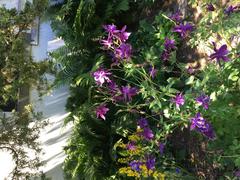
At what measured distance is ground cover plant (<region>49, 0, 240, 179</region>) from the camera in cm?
276

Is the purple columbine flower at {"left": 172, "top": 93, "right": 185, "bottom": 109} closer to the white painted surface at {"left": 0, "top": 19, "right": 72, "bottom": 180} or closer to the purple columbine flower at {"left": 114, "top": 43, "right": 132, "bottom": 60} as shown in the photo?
the purple columbine flower at {"left": 114, "top": 43, "right": 132, "bottom": 60}

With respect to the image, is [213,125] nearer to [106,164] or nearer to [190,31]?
[190,31]

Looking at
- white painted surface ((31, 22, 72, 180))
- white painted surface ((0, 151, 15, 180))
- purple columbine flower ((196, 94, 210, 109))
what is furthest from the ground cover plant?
white painted surface ((0, 151, 15, 180))

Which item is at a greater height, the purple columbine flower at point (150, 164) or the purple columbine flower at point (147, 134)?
the purple columbine flower at point (147, 134)

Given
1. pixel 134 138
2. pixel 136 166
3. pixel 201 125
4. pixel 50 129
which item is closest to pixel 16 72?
pixel 50 129

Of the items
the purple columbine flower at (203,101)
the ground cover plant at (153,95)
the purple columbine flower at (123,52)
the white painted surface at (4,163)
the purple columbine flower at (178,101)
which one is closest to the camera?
the purple columbine flower at (203,101)

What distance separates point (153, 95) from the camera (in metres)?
2.79

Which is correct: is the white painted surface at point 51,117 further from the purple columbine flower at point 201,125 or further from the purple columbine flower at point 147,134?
the purple columbine flower at point 201,125

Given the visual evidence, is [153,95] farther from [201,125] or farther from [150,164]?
[150,164]

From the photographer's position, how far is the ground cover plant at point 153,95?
2.76 meters

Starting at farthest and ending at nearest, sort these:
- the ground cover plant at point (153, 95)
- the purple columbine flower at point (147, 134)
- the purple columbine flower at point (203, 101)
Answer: the purple columbine flower at point (147, 134), the ground cover plant at point (153, 95), the purple columbine flower at point (203, 101)

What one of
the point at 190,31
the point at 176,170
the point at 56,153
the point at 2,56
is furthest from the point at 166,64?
the point at 56,153

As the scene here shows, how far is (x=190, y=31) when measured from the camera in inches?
128

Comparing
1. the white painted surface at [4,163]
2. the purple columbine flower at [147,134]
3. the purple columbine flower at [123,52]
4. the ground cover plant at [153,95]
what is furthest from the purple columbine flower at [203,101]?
the white painted surface at [4,163]
